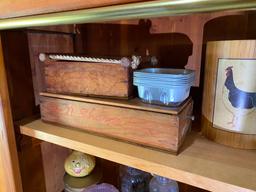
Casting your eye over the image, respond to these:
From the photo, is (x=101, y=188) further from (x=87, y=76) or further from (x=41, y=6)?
(x=41, y=6)

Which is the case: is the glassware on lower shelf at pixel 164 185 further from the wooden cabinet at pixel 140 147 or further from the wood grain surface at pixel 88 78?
the wood grain surface at pixel 88 78

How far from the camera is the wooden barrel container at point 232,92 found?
386mm

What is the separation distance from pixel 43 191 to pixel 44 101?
1.17ft

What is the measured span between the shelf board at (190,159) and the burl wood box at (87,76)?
111mm

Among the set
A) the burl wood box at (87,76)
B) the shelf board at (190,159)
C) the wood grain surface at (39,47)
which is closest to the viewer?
the shelf board at (190,159)

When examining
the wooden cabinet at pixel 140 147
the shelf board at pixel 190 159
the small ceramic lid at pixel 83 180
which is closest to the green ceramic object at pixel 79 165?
the small ceramic lid at pixel 83 180

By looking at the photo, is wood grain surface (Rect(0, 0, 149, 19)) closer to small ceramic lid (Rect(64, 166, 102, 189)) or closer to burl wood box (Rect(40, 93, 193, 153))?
burl wood box (Rect(40, 93, 193, 153))

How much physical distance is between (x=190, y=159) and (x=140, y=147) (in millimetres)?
107

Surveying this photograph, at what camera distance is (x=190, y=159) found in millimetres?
407

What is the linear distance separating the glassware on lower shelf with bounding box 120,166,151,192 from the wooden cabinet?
297 mm

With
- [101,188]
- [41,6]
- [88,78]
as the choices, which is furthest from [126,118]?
[101,188]

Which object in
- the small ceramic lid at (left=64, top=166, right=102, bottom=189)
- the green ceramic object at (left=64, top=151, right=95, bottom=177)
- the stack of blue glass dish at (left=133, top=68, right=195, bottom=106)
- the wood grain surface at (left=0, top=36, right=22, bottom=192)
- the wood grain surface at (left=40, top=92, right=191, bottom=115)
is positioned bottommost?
the small ceramic lid at (left=64, top=166, right=102, bottom=189)

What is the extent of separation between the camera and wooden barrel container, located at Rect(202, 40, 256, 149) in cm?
39

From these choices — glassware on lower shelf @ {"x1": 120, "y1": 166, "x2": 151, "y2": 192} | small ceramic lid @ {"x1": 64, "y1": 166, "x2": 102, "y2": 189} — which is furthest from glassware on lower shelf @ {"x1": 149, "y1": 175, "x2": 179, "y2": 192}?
small ceramic lid @ {"x1": 64, "y1": 166, "x2": 102, "y2": 189}
